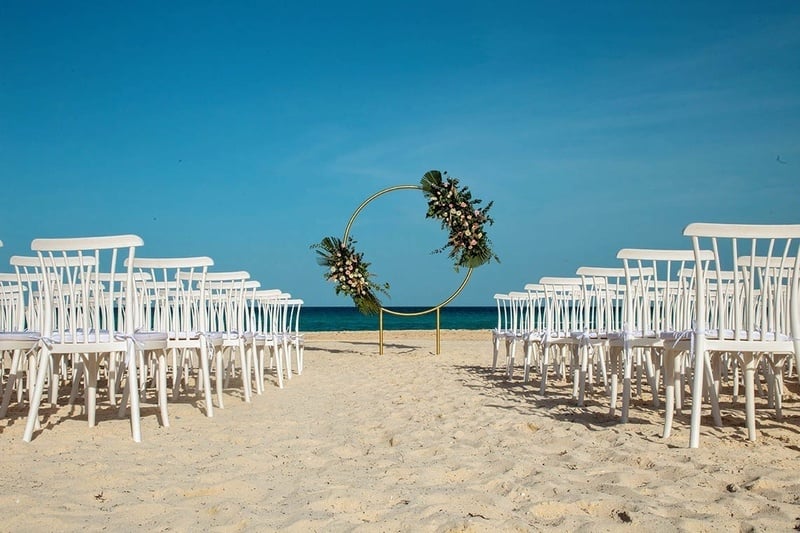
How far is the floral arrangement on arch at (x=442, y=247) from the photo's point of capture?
40.7ft

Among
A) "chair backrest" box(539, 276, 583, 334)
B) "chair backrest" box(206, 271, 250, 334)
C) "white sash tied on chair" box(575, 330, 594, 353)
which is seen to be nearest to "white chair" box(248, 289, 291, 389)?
"chair backrest" box(206, 271, 250, 334)

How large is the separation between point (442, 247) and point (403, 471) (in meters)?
9.48

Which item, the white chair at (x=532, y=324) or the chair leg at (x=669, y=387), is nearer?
the chair leg at (x=669, y=387)

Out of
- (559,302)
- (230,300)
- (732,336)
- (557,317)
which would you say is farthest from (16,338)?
(559,302)

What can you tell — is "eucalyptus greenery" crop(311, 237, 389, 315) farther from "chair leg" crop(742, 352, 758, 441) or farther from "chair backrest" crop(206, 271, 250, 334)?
"chair leg" crop(742, 352, 758, 441)

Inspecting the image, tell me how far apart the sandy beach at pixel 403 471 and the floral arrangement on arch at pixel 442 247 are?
6803 mm

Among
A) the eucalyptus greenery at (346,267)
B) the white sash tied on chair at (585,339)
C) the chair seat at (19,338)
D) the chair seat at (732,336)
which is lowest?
the white sash tied on chair at (585,339)

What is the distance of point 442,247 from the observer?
41.9ft

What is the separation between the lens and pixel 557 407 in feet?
18.0

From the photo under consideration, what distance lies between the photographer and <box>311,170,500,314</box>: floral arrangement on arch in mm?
12406

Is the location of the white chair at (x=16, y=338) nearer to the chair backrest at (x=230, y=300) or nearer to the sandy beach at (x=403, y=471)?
the sandy beach at (x=403, y=471)

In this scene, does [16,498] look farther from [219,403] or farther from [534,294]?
[534,294]

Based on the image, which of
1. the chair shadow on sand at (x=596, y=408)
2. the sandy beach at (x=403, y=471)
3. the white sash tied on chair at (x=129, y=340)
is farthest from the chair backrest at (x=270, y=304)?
→ the white sash tied on chair at (x=129, y=340)

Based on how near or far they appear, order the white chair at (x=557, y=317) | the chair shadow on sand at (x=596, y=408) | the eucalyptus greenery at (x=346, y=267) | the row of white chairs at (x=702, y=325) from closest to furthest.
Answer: the row of white chairs at (x=702, y=325)
the chair shadow on sand at (x=596, y=408)
the white chair at (x=557, y=317)
the eucalyptus greenery at (x=346, y=267)
